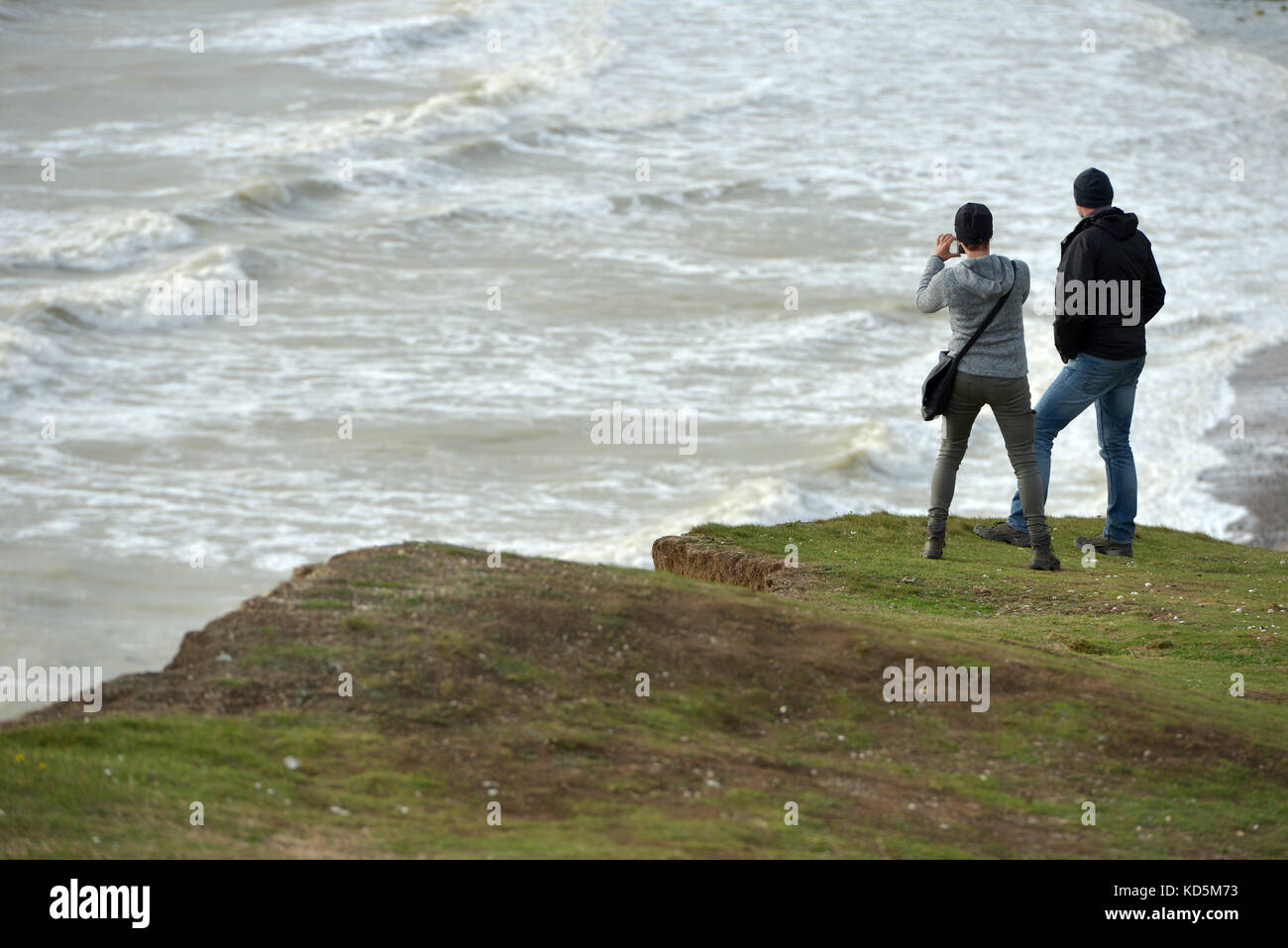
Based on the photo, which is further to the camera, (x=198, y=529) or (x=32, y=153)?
(x=32, y=153)

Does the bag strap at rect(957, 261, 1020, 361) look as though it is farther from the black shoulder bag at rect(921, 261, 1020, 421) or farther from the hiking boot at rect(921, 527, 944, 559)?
the hiking boot at rect(921, 527, 944, 559)

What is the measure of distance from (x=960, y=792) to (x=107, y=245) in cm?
2162

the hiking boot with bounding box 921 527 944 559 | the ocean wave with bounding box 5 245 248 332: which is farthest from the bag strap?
the ocean wave with bounding box 5 245 248 332

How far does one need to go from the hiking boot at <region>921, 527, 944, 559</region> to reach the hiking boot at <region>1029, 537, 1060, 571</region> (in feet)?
1.92

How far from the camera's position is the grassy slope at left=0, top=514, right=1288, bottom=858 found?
173 inches

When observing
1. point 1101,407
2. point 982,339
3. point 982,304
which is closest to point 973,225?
point 982,304

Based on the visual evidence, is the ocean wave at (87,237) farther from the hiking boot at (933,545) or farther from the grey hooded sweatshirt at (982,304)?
the grey hooded sweatshirt at (982,304)

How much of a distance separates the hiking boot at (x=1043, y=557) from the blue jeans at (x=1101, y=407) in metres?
0.36

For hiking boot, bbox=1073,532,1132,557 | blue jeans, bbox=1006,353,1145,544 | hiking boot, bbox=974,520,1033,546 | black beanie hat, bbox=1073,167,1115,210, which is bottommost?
hiking boot, bbox=1073,532,1132,557

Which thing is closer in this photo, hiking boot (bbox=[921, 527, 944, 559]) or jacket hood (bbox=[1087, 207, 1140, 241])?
jacket hood (bbox=[1087, 207, 1140, 241])

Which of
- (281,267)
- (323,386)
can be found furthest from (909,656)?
(281,267)

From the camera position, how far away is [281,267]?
23.4 meters

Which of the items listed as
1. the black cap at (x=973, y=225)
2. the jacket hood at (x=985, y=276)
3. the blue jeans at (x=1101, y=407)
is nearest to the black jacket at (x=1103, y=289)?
the blue jeans at (x=1101, y=407)
